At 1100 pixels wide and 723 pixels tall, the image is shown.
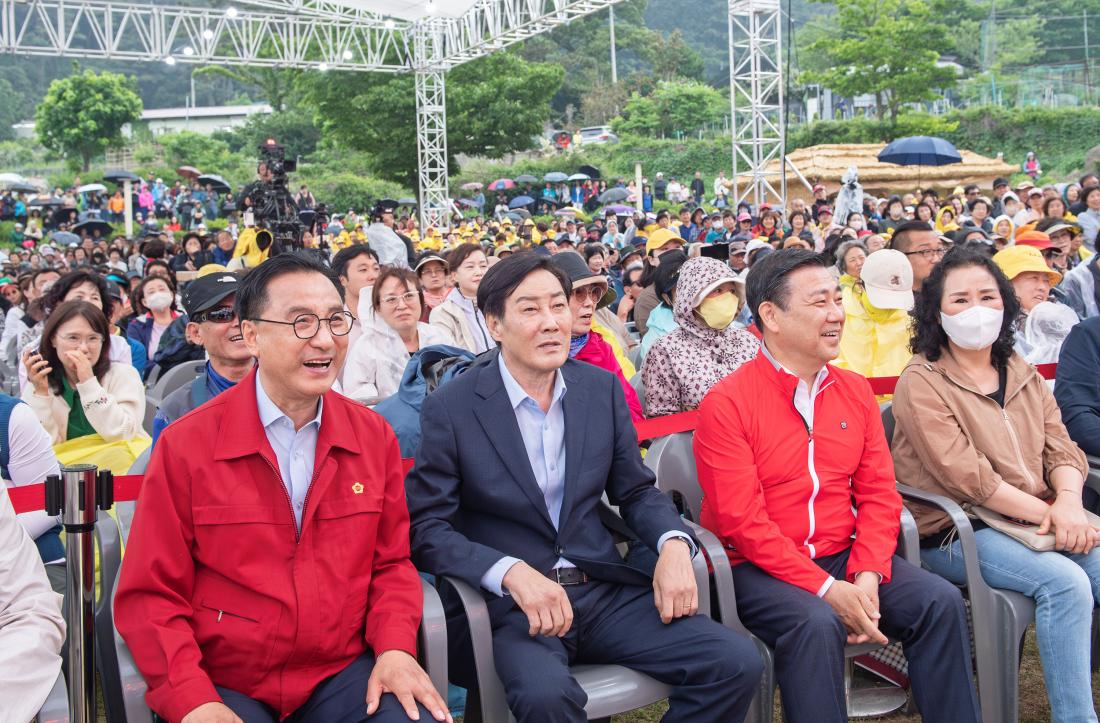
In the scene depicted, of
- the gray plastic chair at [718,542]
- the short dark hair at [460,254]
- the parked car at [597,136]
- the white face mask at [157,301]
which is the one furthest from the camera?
the parked car at [597,136]

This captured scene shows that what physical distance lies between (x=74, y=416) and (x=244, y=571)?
1.91 meters

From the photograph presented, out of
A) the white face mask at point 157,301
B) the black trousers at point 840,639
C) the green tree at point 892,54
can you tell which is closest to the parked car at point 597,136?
the green tree at point 892,54

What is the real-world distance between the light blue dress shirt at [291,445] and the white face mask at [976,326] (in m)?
2.14

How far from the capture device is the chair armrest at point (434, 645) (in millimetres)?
2496

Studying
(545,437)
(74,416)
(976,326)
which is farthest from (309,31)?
(545,437)

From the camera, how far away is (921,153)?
18297mm

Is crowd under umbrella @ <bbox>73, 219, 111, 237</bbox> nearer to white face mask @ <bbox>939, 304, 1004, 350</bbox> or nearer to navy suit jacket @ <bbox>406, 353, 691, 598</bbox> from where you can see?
navy suit jacket @ <bbox>406, 353, 691, 598</bbox>

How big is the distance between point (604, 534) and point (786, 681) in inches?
25.3

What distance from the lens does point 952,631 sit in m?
2.83

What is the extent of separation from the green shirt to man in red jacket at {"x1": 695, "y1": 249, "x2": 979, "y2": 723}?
93.0 inches

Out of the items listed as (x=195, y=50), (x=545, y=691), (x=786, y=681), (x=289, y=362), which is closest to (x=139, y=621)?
(x=289, y=362)

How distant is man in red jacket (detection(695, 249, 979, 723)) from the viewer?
2.77 metres

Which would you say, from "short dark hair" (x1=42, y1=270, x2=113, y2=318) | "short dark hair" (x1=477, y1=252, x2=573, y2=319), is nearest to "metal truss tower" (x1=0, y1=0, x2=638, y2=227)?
"short dark hair" (x1=42, y1=270, x2=113, y2=318)

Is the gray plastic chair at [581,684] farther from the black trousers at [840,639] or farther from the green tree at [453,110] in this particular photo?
the green tree at [453,110]
